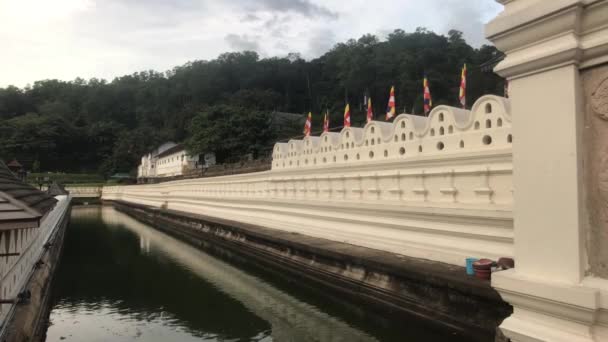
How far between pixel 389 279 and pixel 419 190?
63.8 inches

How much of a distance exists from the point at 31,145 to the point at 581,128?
74.0 meters

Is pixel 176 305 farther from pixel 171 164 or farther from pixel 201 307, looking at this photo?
pixel 171 164

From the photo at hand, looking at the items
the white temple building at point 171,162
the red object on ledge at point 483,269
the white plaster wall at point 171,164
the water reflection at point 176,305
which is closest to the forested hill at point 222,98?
the white temple building at point 171,162

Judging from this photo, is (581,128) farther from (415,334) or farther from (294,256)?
(294,256)

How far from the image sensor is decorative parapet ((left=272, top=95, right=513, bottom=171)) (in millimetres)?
6157

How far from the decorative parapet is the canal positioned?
2.80m

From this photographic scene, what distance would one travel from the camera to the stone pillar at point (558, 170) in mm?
1658

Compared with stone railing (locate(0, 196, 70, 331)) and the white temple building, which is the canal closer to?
stone railing (locate(0, 196, 70, 331))

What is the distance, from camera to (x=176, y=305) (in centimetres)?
882

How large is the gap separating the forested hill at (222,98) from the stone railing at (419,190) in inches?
717

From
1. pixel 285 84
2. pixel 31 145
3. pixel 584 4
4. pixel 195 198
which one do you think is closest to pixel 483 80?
pixel 195 198

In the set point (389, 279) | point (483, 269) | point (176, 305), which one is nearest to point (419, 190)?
point (389, 279)

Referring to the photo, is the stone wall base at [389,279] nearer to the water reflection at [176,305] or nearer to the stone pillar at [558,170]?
the water reflection at [176,305]

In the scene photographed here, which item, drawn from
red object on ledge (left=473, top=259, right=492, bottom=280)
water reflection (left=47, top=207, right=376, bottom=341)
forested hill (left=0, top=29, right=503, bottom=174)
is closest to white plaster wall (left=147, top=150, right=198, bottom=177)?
forested hill (left=0, top=29, right=503, bottom=174)
